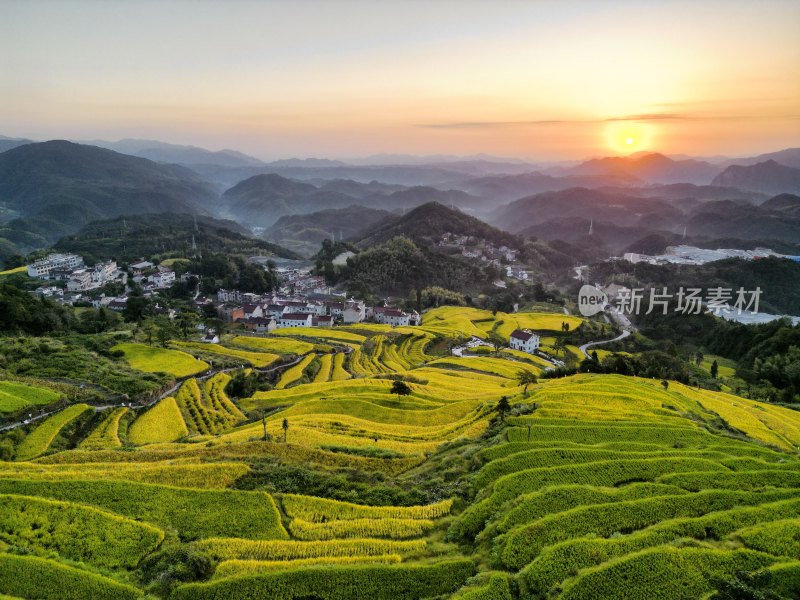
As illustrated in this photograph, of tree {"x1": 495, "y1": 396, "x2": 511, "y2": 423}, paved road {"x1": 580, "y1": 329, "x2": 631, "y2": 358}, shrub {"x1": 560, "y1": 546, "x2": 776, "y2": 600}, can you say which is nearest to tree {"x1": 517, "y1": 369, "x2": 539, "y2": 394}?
tree {"x1": 495, "y1": 396, "x2": 511, "y2": 423}

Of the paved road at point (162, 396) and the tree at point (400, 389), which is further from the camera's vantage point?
the tree at point (400, 389)

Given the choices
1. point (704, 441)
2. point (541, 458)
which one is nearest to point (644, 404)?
point (704, 441)

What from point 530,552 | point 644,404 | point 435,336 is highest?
point 530,552

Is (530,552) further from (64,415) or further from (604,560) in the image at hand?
(64,415)

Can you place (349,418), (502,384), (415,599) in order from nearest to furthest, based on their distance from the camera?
1. (415,599)
2. (349,418)
3. (502,384)

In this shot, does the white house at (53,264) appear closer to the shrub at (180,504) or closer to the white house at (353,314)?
the white house at (353,314)

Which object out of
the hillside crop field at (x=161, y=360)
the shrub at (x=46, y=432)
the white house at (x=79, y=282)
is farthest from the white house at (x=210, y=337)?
the white house at (x=79, y=282)

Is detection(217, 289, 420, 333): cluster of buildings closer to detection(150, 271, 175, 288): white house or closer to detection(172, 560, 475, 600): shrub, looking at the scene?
detection(150, 271, 175, 288): white house
